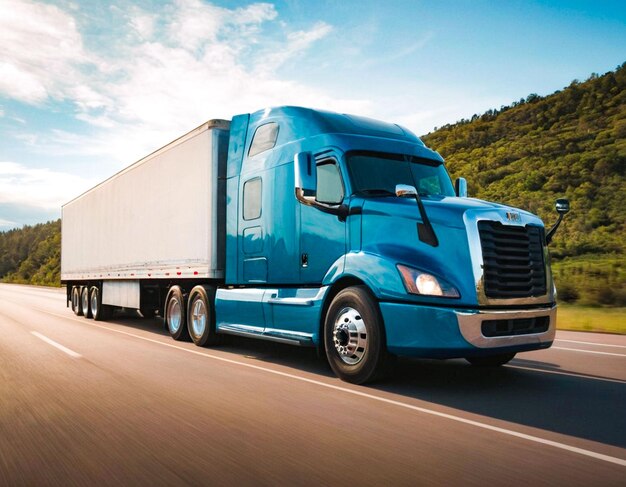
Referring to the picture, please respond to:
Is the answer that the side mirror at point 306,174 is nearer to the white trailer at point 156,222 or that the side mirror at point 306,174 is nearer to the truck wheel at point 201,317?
the white trailer at point 156,222

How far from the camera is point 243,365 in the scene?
340 inches

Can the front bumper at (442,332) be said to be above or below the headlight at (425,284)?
below

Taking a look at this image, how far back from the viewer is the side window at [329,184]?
7.67 metres

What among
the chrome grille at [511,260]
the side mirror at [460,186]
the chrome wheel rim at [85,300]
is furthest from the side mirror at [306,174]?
the chrome wheel rim at [85,300]

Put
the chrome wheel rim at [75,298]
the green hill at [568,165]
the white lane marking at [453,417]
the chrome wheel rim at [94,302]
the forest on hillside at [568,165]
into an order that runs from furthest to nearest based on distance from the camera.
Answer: the green hill at [568,165]
the forest on hillside at [568,165]
the chrome wheel rim at [75,298]
the chrome wheel rim at [94,302]
the white lane marking at [453,417]

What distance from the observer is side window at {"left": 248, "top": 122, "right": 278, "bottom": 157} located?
30.4 ft

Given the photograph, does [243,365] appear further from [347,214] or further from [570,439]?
[570,439]

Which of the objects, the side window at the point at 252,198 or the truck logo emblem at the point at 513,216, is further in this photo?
the side window at the point at 252,198

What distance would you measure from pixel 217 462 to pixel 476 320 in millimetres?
3219

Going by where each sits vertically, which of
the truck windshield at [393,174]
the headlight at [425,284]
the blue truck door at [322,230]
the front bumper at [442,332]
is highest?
the truck windshield at [393,174]

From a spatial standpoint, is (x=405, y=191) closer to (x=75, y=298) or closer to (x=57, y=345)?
(x=57, y=345)

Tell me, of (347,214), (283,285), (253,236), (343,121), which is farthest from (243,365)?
(343,121)

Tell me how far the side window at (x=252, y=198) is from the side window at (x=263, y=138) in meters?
0.48

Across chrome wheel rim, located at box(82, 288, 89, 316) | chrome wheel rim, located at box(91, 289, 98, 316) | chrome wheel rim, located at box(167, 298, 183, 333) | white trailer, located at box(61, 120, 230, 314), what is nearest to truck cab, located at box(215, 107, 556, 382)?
white trailer, located at box(61, 120, 230, 314)
